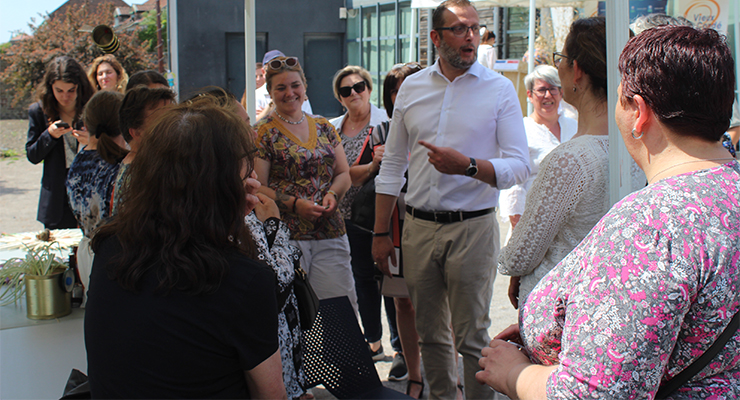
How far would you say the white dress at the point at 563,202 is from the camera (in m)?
1.68

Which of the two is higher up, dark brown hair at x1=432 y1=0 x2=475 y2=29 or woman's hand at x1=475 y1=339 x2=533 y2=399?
dark brown hair at x1=432 y1=0 x2=475 y2=29

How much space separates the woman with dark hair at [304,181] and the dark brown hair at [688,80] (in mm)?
2016

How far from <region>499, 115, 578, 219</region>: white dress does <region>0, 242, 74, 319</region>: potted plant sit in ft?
10.0

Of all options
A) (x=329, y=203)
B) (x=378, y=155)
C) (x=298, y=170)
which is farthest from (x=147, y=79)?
(x=378, y=155)

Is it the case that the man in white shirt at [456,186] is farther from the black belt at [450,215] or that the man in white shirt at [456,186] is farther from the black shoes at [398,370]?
the black shoes at [398,370]

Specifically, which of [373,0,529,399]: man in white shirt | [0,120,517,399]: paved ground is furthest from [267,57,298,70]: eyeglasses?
[0,120,517,399]: paved ground

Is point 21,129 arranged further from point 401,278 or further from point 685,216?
point 685,216

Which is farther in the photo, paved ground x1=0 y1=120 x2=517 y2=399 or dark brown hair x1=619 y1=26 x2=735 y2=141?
paved ground x1=0 y1=120 x2=517 y2=399

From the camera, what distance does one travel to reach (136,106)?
2375 millimetres

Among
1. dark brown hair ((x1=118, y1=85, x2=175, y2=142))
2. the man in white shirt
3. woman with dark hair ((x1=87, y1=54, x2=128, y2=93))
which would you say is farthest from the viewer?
woman with dark hair ((x1=87, y1=54, x2=128, y2=93))

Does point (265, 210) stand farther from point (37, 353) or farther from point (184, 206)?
point (37, 353)

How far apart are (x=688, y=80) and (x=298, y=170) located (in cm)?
219

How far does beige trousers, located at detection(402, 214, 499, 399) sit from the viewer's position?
2551 mm

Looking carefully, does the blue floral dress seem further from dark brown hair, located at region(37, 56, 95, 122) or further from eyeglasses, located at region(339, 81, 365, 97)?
eyeglasses, located at region(339, 81, 365, 97)
